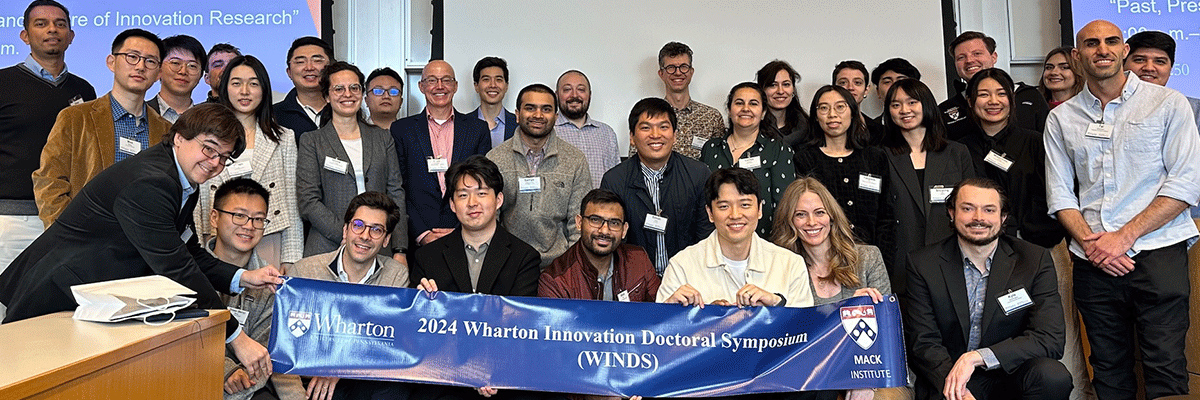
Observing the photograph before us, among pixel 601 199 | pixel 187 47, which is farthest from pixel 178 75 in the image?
pixel 601 199

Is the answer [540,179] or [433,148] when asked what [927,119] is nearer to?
[540,179]

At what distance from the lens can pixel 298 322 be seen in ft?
10.6

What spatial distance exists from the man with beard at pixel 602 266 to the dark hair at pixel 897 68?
2.84 metres

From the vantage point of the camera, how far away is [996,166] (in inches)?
180

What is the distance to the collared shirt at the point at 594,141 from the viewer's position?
5.23 metres

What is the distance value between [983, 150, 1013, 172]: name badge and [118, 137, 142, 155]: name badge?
437 cm

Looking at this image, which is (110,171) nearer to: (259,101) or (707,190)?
(259,101)

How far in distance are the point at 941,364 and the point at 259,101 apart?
11.1 feet

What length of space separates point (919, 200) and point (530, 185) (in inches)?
80.0

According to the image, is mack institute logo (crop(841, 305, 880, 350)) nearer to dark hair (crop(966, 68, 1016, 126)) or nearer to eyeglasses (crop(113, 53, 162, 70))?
A: dark hair (crop(966, 68, 1016, 126))

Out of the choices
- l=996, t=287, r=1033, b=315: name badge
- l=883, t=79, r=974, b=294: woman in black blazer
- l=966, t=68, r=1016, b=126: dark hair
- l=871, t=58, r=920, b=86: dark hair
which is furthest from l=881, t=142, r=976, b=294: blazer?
l=871, t=58, r=920, b=86: dark hair

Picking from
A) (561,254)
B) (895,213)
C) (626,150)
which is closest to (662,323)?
(561,254)

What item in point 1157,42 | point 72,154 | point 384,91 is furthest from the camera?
point 384,91

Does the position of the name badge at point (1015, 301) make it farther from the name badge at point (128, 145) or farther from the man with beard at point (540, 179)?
the name badge at point (128, 145)
